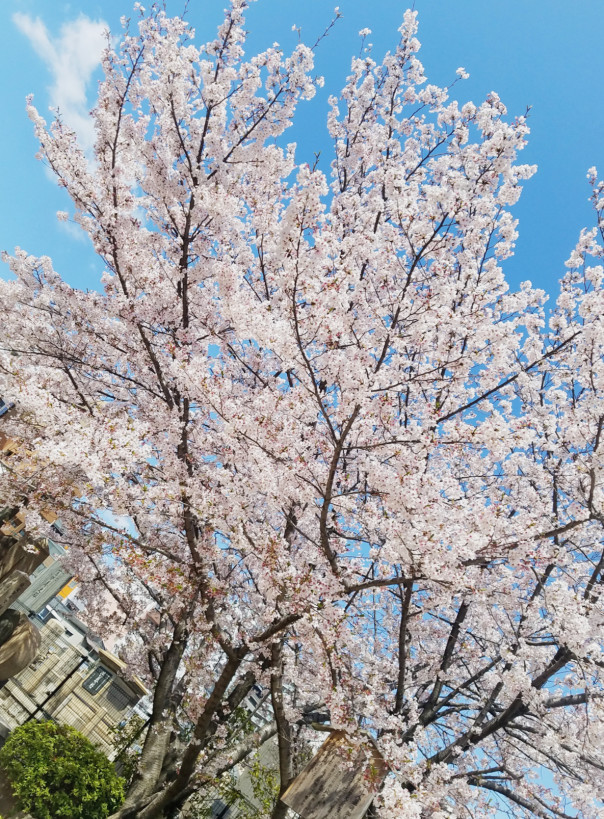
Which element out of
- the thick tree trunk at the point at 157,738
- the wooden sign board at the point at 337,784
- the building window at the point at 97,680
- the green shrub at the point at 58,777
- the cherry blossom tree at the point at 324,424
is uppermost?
the cherry blossom tree at the point at 324,424

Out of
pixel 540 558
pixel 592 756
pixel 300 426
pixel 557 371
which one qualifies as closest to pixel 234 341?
pixel 300 426

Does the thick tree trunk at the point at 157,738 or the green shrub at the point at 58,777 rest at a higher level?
the thick tree trunk at the point at 157,738

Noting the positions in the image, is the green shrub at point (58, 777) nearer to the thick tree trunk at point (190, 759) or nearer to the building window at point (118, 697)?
the thick tree trunk at point (190, 759)

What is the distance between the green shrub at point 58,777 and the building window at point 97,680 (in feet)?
26.5

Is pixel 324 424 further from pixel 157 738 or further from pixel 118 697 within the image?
pixel 118 697

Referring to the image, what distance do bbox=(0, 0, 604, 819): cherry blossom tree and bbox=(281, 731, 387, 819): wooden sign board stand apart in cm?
23

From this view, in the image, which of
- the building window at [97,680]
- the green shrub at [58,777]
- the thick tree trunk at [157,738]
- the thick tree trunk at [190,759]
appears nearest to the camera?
the thick tree trunk at [190,759]

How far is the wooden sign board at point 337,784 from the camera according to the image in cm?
378

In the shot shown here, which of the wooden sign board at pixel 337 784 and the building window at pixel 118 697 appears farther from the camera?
the building window at pixel 118 697

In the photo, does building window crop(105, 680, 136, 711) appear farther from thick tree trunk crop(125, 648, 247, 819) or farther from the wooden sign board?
the wooden sign board

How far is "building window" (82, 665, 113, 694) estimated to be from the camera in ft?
54.1

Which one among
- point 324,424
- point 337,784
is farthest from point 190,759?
point 324,424

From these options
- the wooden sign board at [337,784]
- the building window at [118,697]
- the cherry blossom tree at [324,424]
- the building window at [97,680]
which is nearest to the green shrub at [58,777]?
the cherry blossom tree at [324,424]

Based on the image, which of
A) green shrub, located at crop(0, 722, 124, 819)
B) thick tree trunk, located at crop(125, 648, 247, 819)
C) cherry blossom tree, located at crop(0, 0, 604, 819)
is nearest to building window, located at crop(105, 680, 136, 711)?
green shrub, located at crop(0, 722, 124, 819)
